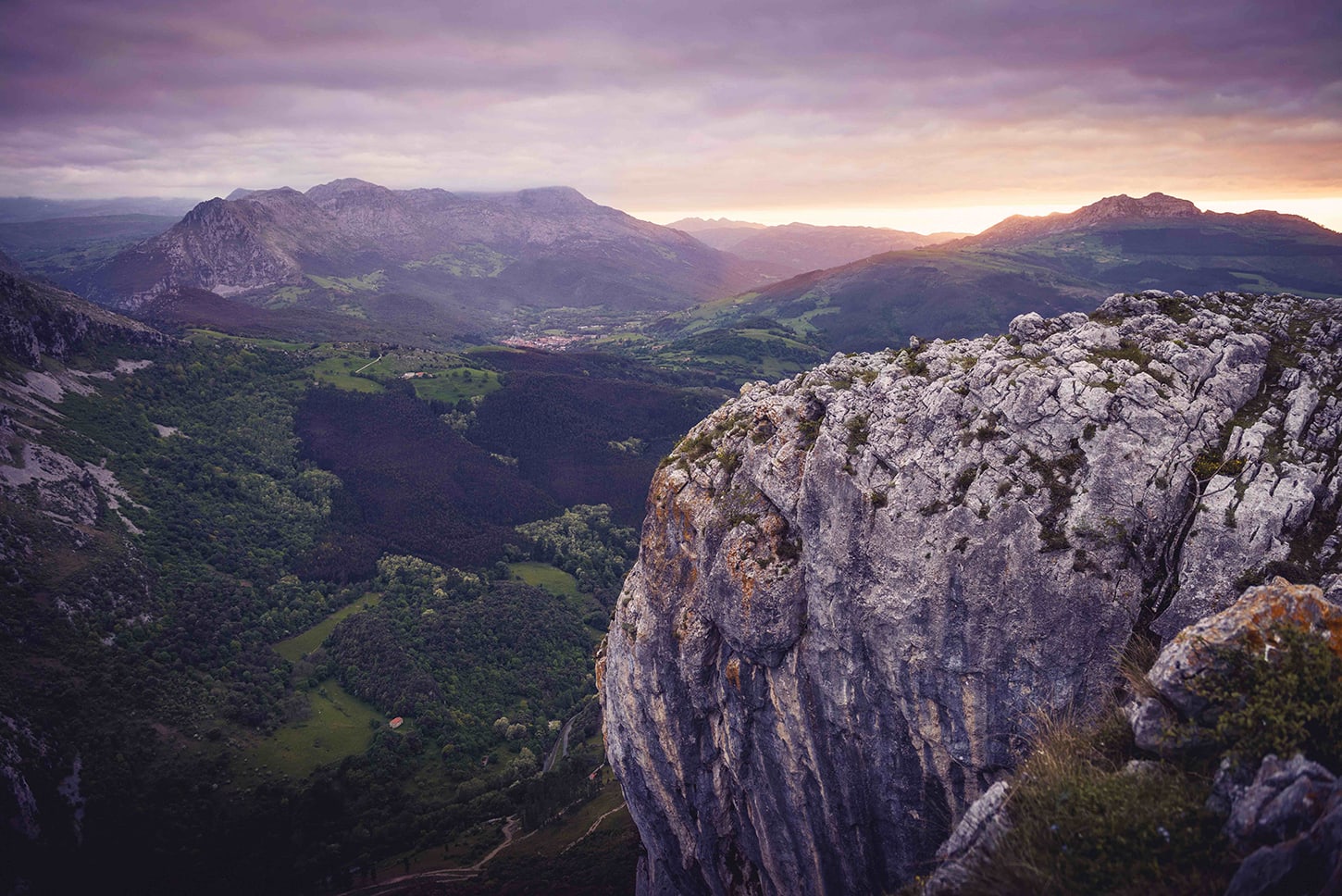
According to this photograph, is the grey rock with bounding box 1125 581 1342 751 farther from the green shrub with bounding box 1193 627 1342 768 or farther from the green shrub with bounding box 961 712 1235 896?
the green shrub with bounding box 961 712 1235 896

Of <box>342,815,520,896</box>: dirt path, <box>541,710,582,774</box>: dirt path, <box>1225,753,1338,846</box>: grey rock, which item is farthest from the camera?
<box>541,710,582,774</box>: dirt path

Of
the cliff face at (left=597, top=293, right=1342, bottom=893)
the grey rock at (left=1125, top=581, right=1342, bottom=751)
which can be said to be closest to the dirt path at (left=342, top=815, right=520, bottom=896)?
the cliff face at (left=597, top=293, right=1342, bottom=893)

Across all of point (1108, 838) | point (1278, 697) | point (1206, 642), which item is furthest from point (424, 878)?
point (1278, 697)

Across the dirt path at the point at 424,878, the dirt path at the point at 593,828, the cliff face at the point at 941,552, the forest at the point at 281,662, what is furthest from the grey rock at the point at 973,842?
the dirt path at the point at 424,878

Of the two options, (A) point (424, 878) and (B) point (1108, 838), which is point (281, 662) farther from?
(B) point (1108, 838)

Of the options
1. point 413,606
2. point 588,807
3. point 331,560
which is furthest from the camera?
point 331,560

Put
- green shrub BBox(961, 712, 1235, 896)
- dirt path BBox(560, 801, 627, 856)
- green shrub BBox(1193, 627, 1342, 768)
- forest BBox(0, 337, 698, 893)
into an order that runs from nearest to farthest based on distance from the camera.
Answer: green shrub BBox(961, 712, 1235, 896) → green shrub BBox(1193, 627, 1342, 768) → dirt path BBox(560, 801, 627, 856) → forest BBox(0, 337, 698, 893)

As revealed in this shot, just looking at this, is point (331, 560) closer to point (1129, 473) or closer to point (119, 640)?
point (119, 640)

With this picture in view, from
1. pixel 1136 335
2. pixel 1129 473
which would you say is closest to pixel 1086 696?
pixel 1129 473
